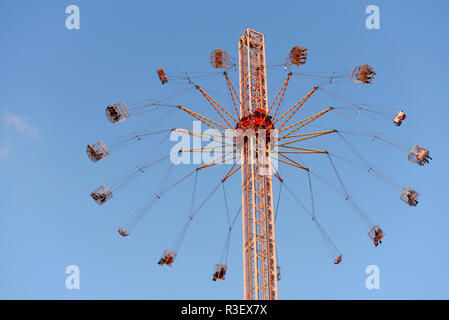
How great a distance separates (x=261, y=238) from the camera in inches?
1513

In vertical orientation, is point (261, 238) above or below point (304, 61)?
below

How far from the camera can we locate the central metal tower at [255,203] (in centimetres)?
3709

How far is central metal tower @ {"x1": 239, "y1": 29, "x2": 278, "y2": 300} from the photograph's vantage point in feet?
122

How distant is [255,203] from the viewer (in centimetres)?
3925
